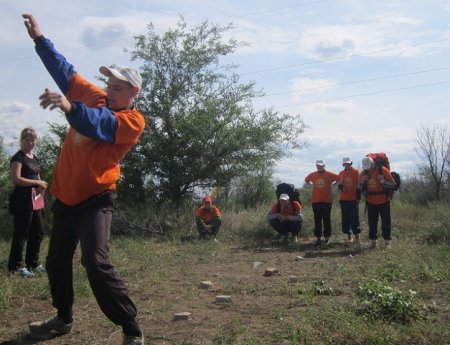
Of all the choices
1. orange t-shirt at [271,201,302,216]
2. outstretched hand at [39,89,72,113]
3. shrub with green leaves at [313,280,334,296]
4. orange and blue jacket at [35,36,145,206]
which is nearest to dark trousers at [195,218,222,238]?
orange t-shirt at [271,201,302,216]

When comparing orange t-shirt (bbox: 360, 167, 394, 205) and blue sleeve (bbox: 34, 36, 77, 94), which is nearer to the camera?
blue sleeve (bbox: 34, 36, 77, 94)

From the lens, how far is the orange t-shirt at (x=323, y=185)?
11.3 metres

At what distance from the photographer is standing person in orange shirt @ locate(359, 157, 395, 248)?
31.8 feet

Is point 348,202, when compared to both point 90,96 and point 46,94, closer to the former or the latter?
point 90,96

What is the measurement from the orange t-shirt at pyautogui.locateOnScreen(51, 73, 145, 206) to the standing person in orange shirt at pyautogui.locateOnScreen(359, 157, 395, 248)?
6.98 m

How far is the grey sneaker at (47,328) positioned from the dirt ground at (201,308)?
0.18ft

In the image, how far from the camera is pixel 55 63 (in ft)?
12.6

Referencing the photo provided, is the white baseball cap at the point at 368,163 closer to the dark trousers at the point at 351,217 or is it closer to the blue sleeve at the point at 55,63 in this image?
the dark trousers at the point at 351,217

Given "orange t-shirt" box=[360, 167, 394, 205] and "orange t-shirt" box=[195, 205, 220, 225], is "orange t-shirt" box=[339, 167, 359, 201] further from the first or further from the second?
"orange t-shirt" box=[195, 205, 220, 225]

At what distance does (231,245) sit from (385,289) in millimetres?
6690

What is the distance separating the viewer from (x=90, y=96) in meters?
3.92

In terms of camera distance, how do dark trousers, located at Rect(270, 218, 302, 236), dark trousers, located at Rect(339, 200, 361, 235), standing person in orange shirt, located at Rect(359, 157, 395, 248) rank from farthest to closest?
dark trousers, located at Rect(270, 218, 302, 236)
dark trousers, located at Rect(339, 200, 361, 235)
standing person in orange shirt, located at Rect(359, 157, 395, 248)

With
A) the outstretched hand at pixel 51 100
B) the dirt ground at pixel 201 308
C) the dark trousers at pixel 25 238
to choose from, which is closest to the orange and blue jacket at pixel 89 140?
the outstretched hand at pixel 51 100

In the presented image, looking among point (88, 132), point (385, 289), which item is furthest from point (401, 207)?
point (88, 132)
